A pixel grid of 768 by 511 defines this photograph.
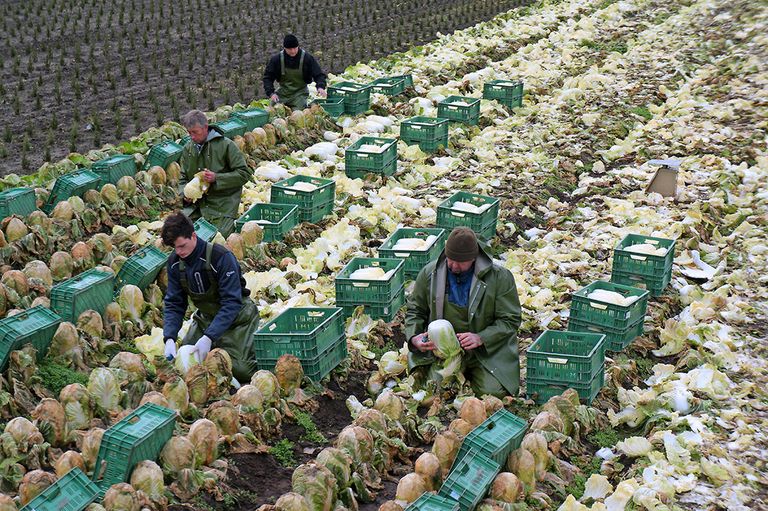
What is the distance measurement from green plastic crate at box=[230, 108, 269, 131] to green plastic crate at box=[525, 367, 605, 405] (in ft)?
22.5

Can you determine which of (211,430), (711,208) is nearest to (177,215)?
(211,430)

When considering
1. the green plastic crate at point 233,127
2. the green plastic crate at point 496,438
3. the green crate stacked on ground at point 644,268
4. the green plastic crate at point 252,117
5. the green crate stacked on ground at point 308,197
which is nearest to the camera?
the green plastic crate at point 496,438

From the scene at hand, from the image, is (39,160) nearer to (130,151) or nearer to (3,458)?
(130,151)

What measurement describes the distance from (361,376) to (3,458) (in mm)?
2887

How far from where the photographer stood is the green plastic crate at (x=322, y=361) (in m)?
7.26

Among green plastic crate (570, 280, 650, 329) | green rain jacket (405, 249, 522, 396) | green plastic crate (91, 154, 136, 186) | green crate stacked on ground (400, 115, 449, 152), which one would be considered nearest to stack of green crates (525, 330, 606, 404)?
green rain jacket (405, 249, 522, 396)

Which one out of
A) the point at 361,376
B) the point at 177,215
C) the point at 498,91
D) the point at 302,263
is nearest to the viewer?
the point at 177,215

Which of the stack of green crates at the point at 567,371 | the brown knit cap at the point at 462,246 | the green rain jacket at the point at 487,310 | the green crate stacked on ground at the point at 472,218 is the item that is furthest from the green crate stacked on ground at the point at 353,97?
the brown knit cap at the point at 462,246

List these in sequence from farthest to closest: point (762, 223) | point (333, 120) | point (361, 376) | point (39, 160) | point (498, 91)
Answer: point (498, 91), point (333, 120), point (39, 160), point (762, 223), point (361, 376)

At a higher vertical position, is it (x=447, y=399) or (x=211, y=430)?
(x=211, y=430)

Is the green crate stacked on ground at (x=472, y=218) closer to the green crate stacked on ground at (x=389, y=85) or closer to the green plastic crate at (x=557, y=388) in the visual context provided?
the green plastic crate at (x=557, y=388)

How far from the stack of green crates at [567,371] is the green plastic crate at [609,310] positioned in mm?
557

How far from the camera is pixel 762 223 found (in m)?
10.8

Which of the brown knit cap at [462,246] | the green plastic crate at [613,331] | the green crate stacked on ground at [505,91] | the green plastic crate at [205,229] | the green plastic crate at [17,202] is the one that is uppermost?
the brown knit cap at [462,246]
